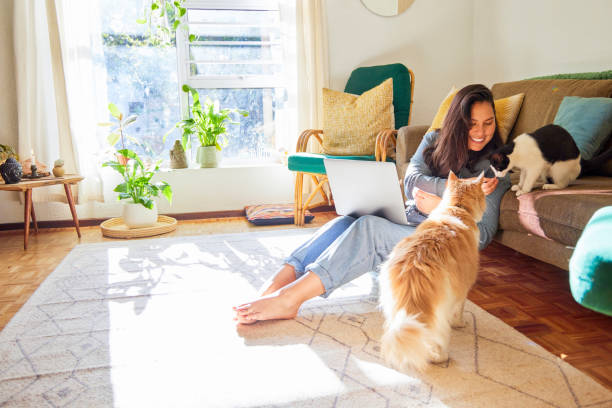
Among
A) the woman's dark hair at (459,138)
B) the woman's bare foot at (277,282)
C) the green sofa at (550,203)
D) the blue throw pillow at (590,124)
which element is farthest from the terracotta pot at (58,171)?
the blue throw pillow at (590,124)

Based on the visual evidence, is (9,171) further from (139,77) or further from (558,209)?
(558,209)

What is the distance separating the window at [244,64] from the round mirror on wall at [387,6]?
69 centimetres

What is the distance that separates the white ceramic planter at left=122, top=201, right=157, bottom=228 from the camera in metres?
3.09

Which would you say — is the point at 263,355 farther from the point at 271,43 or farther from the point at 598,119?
the point at 271,43

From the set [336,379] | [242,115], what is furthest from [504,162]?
[242,115]

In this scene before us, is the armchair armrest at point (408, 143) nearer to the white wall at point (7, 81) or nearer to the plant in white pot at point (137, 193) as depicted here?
the plant in white pot at point (137, 193)

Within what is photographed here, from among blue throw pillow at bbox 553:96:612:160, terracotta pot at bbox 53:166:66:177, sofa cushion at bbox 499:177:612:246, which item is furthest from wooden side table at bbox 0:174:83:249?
blue throw pillow at bbox 553:96:612:160

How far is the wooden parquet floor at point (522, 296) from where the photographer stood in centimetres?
139

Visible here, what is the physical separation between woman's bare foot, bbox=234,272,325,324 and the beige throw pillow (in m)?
1.74

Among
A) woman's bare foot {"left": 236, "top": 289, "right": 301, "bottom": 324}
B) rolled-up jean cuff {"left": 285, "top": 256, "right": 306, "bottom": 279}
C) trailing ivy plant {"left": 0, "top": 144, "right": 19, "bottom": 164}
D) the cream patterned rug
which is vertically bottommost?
the cream patterned rug

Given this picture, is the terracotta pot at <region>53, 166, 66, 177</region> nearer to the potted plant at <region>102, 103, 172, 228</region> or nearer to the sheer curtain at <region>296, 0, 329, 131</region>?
the potted plant at <region>102, 103, 172, 228</region>

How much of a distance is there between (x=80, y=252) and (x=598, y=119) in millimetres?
2824

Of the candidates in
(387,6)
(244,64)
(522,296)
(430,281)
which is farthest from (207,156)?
(430,281)

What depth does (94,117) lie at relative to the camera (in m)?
3.33
